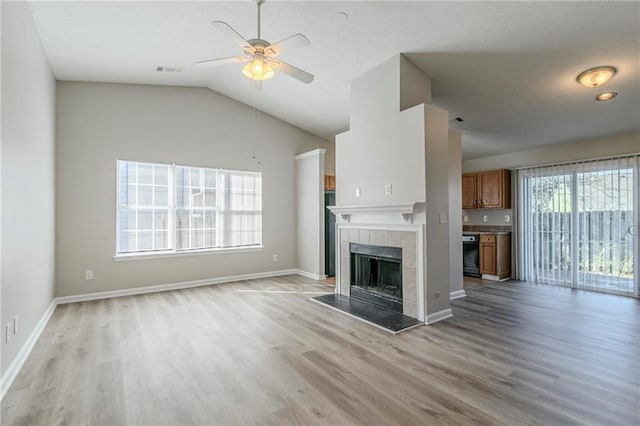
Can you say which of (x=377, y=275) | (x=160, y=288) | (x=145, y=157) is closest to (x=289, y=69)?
(x=377, y=275)

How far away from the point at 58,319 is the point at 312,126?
507cm

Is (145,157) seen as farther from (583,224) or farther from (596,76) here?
(583,224)

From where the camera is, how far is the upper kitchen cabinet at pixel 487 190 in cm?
623

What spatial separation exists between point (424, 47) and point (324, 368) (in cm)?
345

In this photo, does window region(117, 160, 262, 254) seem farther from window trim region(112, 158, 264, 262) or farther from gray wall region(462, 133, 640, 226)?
gray wall region(462, 133, 640, 226)

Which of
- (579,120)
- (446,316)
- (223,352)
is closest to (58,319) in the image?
(223,352)

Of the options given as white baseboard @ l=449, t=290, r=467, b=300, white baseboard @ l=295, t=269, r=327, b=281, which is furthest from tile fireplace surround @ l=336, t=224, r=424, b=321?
white baseboard @ l=295, t=269, r=327, b=281

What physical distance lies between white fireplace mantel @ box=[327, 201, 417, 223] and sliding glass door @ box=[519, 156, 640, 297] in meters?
3.75

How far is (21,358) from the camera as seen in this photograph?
2650 millimetres

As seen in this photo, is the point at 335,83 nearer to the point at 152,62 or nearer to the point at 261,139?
the point at 261,139

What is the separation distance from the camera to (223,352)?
9.38ft

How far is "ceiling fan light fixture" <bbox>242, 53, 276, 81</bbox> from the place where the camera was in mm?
2851

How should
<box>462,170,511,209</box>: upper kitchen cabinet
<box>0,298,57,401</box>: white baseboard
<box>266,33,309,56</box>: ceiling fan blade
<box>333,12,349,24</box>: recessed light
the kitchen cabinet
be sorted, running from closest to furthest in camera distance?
<box>0,298,57,401</box>: white baseboard
<box>266,33,309,56</box>: ceiling fan blade
<box>333,12,349,24</box>: recessed light
the kitchen cabinet
<box>462,170,511,209</box>: upper kitchen cabinet

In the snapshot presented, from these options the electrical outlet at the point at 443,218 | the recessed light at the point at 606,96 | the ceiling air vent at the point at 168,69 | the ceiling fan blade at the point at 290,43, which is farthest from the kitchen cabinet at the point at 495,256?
the ceiling air vent at the point at 168,69
